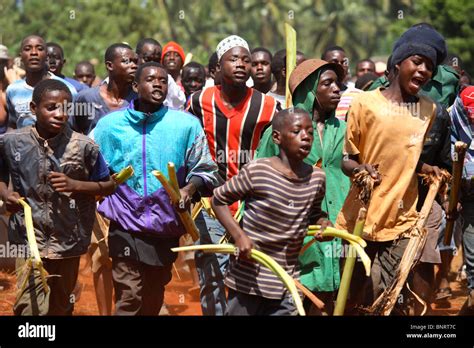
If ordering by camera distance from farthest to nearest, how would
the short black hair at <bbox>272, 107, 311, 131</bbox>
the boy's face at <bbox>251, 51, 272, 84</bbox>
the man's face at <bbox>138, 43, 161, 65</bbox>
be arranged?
the man's face at <bbox>138, 43, 161, 65</bbox>
the boy's face at <bbox>251, 51, 272, 84</bbox>
the short black hair at <bbox>272, 107, 311, 131</bbox>

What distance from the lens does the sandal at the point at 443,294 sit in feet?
38.3

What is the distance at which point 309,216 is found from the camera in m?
7.30

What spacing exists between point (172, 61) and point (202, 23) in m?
49.0

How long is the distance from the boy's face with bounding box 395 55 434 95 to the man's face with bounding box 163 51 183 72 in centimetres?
650

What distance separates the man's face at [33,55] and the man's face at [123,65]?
1.41 metres

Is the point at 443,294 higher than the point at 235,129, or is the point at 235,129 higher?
the point at 235,129

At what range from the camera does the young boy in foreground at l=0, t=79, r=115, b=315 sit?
771 cm

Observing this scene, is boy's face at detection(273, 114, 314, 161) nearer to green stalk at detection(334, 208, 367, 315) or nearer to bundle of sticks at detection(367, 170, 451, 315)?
green stalk at detection(334, 208, 367, 315)

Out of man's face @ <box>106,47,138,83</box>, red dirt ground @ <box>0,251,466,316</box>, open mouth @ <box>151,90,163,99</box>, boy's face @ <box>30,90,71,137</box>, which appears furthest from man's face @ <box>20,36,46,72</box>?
boy's face @ <box>30,90,71,137</box>

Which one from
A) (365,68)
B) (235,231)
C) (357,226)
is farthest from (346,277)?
(365,68)

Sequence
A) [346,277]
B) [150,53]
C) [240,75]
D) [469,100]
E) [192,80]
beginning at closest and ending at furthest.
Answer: [346,277], [469,100], [240,75], [150,53], [192,80]

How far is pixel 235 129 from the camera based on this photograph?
9.16 meters

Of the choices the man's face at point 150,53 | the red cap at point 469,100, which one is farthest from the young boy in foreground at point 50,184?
the man's face at point 150,53

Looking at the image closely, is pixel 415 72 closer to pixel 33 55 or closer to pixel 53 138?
pixel 53 138
